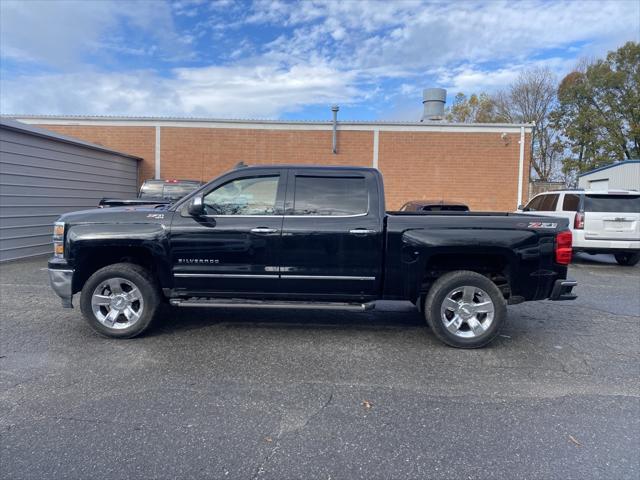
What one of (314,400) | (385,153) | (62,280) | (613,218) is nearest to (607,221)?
(613,218)

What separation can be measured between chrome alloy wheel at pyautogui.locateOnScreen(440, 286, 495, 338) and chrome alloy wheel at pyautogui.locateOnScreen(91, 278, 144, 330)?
3.41 metres

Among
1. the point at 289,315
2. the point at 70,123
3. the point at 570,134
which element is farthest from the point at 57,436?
the point at 570,134

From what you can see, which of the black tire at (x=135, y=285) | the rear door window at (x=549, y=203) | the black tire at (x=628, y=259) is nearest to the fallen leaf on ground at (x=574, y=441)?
the black tire at (x=135, y=285)

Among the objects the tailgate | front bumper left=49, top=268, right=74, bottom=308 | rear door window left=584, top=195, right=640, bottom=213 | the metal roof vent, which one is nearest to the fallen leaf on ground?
front bumper left=49, top=268, right=74, bottom=308

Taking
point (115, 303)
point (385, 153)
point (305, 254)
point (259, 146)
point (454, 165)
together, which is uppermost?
point (259, 146)

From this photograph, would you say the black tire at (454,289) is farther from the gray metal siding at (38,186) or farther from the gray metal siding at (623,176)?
the gray metal siding at (623,176)

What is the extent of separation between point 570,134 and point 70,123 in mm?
35586

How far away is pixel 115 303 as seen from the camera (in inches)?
201

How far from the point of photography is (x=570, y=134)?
36.5 m

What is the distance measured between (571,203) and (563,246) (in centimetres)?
729

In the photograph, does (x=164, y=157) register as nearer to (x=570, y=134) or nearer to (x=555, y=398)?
(x=555, y=398)

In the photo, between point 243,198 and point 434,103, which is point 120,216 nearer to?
point 243,198

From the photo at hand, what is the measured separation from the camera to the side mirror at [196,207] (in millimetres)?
4871

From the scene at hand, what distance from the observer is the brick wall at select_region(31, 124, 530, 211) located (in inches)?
676
